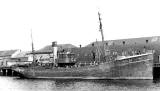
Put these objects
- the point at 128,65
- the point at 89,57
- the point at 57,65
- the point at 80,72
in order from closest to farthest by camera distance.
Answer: the point at 128,65 → the point at 80,72 → the point at 57,65 → the point at 89,57

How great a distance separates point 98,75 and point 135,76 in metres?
5.63

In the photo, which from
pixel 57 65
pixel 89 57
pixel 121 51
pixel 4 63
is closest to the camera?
pixel 57 65

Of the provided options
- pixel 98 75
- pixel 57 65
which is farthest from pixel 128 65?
pixel 57 65

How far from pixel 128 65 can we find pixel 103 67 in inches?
151

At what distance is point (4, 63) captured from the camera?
86688 mm

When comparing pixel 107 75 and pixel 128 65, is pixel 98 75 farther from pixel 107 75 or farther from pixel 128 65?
pixel 128 65

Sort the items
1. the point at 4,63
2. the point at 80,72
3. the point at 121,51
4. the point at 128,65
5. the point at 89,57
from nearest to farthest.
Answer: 1. the point at 128,65
2. the point at 80,72
3. the point at 121,51
4. the point at 89,57
5. the point at 4,63

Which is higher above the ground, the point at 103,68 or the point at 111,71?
the point at 103,68

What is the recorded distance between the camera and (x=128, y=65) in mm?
41969

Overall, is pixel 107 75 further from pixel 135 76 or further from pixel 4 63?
pixel 4 63

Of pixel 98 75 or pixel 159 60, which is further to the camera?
pixel 159 60

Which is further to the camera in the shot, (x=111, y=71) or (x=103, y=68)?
(x=103, y=68)

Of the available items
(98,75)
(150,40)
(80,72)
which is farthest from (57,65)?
(150,40)

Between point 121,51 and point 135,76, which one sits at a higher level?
point 121,51
